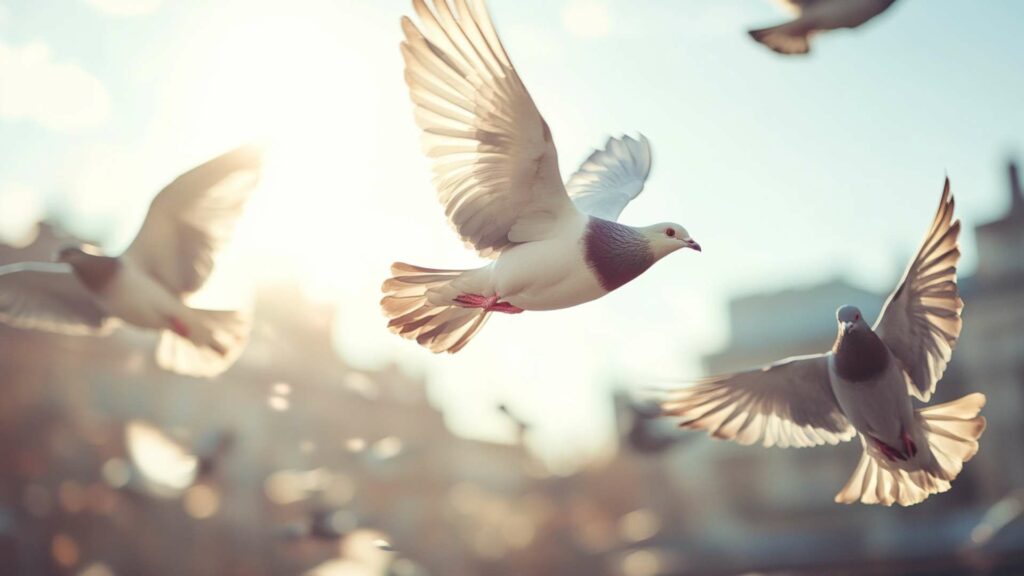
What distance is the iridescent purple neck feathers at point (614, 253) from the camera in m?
1.92

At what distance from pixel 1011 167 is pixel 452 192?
1636cm

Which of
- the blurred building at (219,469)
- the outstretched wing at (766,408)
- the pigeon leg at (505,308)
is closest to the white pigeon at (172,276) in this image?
the pigeon leg at (505,308)

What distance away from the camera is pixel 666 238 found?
203 cm

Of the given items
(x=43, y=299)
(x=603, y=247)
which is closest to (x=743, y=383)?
(x=603, y=247)

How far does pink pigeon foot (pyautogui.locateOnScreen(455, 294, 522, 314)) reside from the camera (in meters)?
2.00

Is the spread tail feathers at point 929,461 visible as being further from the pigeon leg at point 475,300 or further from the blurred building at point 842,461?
the blurred building at point 842,461

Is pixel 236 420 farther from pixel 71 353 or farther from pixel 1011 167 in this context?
pixel 1011 167

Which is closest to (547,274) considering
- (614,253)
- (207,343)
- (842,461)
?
(614,253)

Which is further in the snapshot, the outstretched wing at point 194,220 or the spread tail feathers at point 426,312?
the outstretched wing at point 194,220

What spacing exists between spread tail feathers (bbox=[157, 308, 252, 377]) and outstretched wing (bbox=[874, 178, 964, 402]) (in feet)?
6.62

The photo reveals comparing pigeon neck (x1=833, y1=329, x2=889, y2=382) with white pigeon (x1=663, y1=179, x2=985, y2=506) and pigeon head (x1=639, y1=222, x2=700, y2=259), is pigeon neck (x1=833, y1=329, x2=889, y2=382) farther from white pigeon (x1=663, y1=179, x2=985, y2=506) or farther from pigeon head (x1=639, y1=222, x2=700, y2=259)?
pigeon head (x1=639, y1=222, x2=700, y2=259)

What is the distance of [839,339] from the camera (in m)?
2.26

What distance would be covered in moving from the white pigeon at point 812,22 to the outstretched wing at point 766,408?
0.87 m

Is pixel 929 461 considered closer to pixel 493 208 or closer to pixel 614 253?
pixel 614 253
